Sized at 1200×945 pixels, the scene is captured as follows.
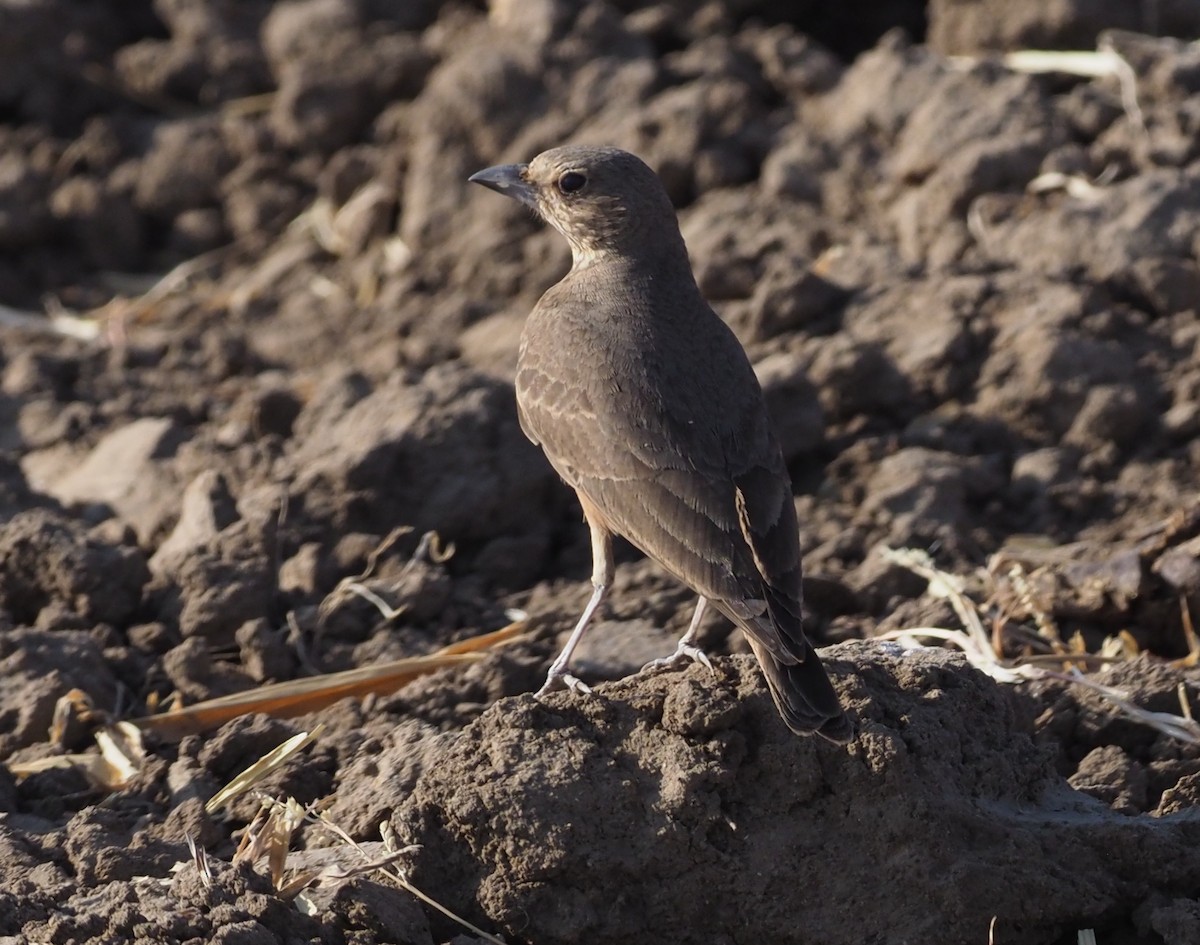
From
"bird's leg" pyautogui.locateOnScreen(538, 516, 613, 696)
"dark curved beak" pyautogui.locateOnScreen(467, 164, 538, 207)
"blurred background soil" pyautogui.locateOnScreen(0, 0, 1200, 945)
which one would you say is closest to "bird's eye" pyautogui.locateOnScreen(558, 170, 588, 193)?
"dark curved beak" pyautogui.locateOnScreen(467, 164, 538, 207)

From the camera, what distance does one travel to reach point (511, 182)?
700 centimetres

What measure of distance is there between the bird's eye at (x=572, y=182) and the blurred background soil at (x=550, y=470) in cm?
115

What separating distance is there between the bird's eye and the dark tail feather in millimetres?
2540

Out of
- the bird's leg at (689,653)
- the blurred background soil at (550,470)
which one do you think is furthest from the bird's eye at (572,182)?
the bird's leg at (689,653)

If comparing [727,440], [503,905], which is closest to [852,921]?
[503,905]

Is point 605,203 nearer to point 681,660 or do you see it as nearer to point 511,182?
point 511,182

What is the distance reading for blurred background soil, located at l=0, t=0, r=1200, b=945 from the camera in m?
4.83

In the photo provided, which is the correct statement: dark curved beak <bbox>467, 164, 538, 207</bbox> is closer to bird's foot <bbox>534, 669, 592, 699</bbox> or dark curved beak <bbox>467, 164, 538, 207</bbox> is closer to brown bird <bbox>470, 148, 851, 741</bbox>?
brown bird <bbox>470, 148, 851, 741</bbox>

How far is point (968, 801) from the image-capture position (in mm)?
4922

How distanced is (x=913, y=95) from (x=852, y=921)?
Answer: 229 inches

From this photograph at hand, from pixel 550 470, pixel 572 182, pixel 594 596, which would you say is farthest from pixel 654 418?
pixel 550 470

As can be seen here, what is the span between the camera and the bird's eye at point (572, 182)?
22.3ft

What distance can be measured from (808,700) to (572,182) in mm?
2728

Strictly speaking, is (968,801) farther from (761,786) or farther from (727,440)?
(727,440)
